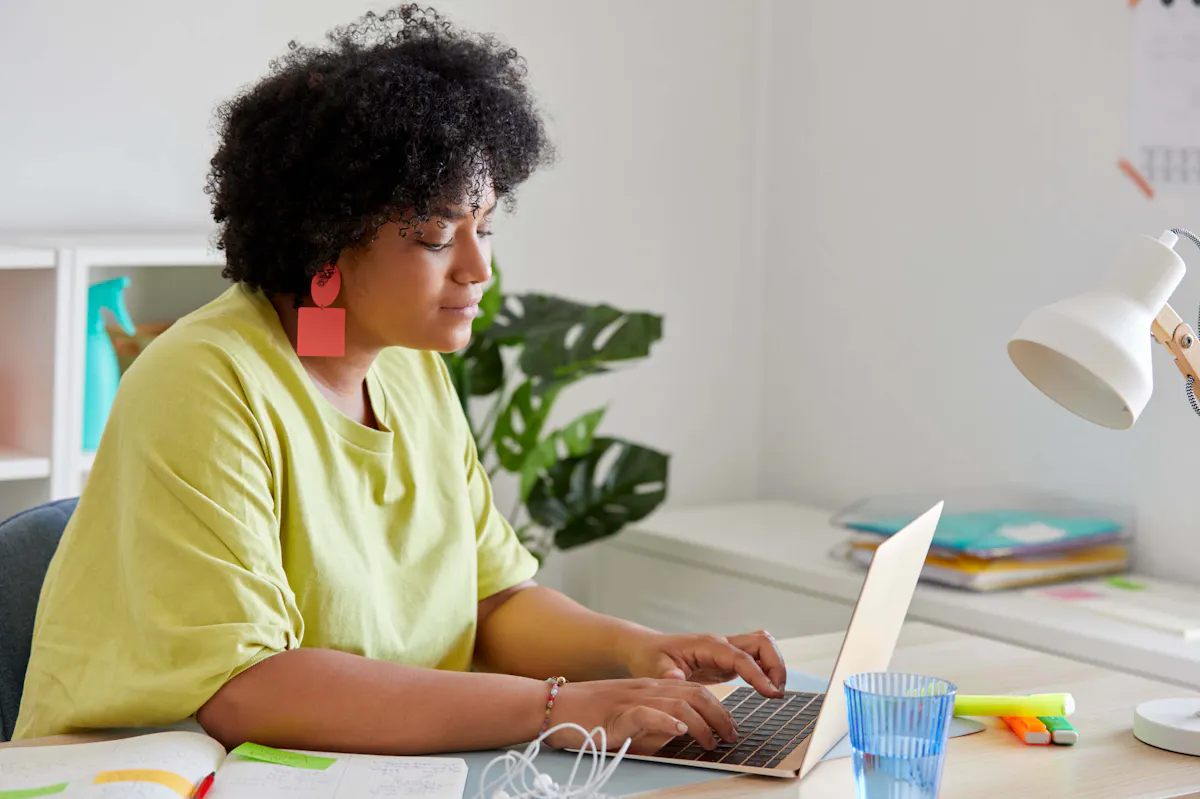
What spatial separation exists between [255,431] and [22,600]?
0.37 meters

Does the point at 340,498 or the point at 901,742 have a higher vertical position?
the point at 340,498

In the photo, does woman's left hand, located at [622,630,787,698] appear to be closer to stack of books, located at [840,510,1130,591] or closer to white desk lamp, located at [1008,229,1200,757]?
white desk lamp, located at [1008,229,1200,757]

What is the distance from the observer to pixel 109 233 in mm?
2408

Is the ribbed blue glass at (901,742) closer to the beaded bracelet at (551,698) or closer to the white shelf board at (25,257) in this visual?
the beaded bracelet at (551,698)

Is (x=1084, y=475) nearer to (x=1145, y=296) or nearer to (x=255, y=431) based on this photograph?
(x=1145, y=296)

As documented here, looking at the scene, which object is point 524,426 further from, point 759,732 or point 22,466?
point 759,732

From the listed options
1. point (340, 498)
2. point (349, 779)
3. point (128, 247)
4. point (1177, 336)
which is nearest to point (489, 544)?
point (340, 498)

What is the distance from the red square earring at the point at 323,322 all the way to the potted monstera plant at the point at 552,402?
95 cm

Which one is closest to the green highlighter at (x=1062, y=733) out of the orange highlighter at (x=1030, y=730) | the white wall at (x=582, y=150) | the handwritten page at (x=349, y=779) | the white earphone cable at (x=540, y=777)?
the orange highlighter at (x=1030, y=730)

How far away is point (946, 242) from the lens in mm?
2723

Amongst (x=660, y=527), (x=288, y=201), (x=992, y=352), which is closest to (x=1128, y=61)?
(x=992, y=352)

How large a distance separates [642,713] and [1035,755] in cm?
36

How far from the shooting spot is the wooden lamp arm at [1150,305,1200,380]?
1301 mm

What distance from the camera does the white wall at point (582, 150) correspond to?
235 centimetres
